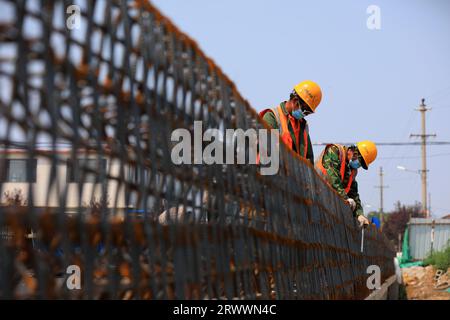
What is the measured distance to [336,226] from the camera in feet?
29.6

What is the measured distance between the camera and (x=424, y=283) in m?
31.0

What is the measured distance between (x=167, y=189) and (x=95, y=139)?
748 mm

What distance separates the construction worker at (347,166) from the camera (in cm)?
1108

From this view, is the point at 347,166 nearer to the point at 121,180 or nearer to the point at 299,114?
the point at 299,114

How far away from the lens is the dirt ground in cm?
2452

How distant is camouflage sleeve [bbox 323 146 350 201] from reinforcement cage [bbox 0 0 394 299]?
579cm

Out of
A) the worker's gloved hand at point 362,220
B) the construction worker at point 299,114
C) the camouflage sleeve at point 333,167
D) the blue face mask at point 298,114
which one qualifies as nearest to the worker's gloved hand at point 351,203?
the camouflage sleeve at point 333,167

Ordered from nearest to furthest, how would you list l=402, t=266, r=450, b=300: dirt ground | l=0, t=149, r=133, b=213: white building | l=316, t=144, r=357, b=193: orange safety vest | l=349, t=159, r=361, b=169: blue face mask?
l=0, t=149, r=133, b=213: white building < l=316, t=144, r=357, b=193: orange safety vest < l=349, t=159, r=361, b=169: blue face mask < l=402, t=266, r=450, b=300: dirt ground

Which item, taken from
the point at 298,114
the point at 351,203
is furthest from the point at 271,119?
the point at 351,203

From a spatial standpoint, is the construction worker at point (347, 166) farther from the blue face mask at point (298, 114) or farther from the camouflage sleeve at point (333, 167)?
the blue face mask at point (298, 114)

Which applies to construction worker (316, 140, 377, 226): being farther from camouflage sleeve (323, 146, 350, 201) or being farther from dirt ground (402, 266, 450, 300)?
dirt ground (402, 266, 450, 300)

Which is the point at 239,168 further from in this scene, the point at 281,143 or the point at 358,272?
the point at 358,272

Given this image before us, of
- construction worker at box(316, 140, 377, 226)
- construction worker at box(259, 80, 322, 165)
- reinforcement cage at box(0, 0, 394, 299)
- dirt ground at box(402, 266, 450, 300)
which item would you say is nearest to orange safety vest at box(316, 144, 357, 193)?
construction worker at box(316, 140, 377, 226)
